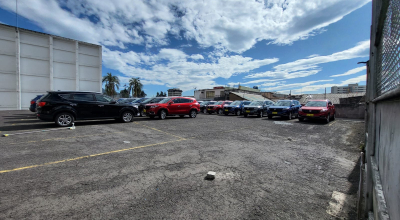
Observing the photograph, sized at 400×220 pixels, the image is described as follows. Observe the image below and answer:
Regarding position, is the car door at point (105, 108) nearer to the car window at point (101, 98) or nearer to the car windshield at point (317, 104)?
the car window at point (101, 98)

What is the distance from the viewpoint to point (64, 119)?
9039mm

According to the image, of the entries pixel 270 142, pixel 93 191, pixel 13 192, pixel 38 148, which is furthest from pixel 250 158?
pixel 38 148

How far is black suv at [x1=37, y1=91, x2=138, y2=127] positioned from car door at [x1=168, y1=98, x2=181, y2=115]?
3.34 m

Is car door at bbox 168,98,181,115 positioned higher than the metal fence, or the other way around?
the metal fence

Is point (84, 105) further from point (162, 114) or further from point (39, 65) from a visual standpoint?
point (39, 65)

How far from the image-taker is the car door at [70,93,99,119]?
9.45 m

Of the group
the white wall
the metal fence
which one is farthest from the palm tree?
the metal fence

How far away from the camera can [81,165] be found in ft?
13.1

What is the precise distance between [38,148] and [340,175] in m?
7.62

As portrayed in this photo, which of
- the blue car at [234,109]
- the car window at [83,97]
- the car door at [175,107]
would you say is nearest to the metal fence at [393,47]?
the car window at [83,97]

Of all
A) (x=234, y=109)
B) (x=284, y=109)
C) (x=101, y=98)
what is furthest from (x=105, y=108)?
(x=284, y=109)

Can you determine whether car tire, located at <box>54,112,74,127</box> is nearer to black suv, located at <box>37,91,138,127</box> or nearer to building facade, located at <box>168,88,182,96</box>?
black suv, located at <box>37,91,138,127</box>

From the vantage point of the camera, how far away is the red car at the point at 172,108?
13.0 metres

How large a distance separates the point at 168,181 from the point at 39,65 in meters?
31.9
